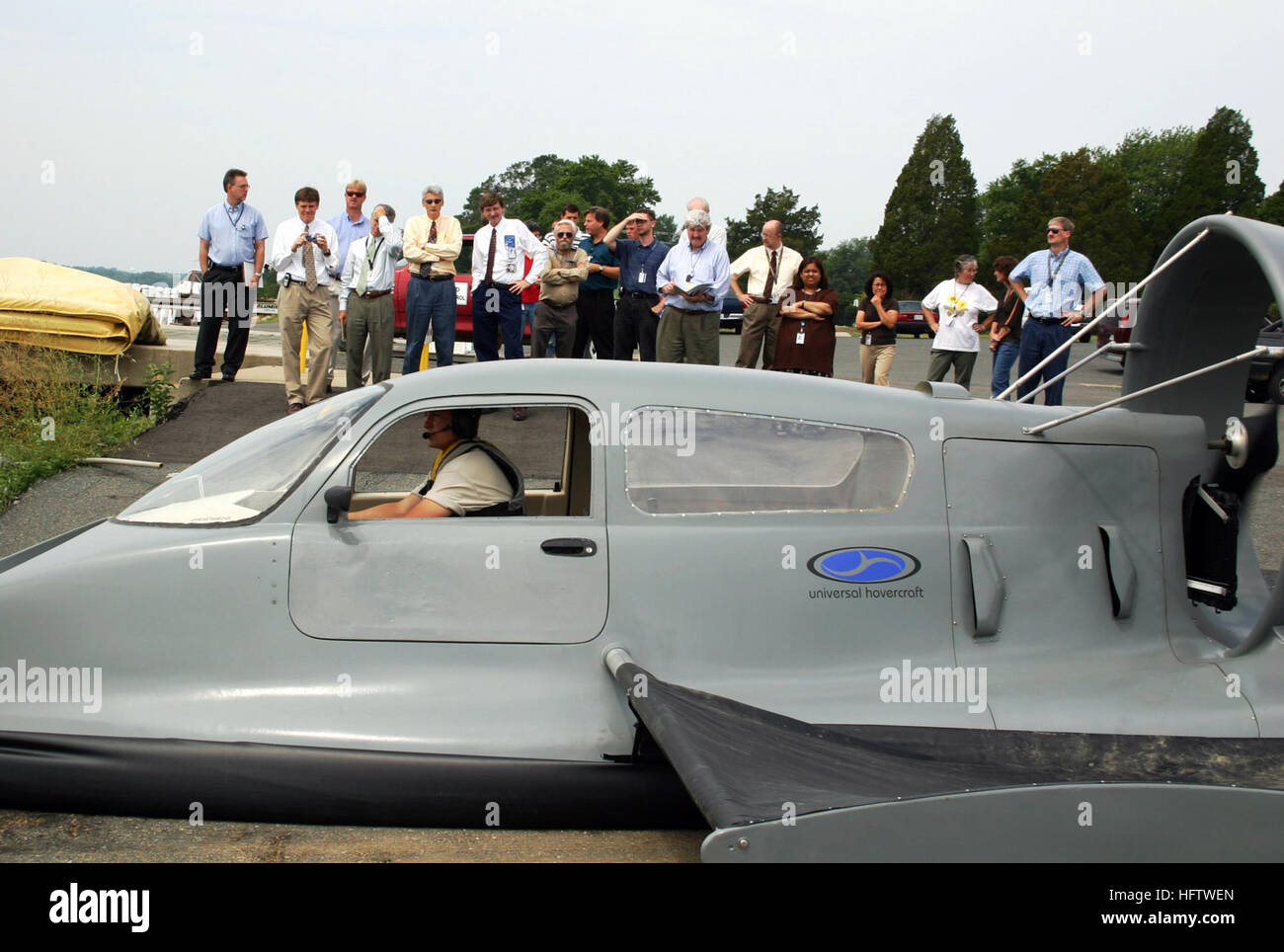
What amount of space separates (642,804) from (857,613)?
3.55 feet

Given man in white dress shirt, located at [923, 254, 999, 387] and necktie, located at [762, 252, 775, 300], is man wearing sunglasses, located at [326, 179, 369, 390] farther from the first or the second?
man in white dress shirt, located at [923, 254, 999, 387]

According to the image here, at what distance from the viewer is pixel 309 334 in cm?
1127

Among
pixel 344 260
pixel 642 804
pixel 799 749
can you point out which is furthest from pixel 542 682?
pixel 344 260

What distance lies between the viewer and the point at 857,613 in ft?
14.1

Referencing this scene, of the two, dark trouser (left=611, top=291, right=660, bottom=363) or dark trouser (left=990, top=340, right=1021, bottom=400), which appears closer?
dark trouser (left=611, top=291, right=660, bottom=363)

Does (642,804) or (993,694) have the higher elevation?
(993,694)

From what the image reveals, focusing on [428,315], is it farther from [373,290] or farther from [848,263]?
[848,263]

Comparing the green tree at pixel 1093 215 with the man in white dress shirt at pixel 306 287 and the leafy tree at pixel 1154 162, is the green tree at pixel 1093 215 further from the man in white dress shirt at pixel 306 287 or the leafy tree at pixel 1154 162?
the man in white dress shirt at pixel 306 287

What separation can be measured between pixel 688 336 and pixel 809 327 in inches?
48.5

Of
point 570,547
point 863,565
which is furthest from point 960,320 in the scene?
point 570,547

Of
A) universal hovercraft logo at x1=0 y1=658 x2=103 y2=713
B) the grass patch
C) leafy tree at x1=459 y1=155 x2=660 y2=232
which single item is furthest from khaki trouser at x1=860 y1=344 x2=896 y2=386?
leafy tree at x1=459 y1=155 x2=660 y2=232

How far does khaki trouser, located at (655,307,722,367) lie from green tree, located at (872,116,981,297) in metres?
54.1

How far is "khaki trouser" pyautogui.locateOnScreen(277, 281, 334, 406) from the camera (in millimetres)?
10969
